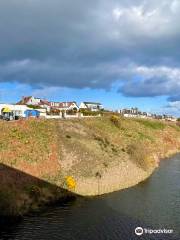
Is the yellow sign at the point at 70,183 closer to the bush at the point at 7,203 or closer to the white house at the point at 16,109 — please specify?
the bush at the point at 7,203

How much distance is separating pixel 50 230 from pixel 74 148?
29.6m

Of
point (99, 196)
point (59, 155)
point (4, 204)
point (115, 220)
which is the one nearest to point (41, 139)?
point (59, 155)

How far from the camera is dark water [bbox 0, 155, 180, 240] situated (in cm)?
4470

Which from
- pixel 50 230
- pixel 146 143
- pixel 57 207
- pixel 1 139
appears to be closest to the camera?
pixel 50 230

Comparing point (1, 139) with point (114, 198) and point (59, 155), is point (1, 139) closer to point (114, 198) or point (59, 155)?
point (59, 155)

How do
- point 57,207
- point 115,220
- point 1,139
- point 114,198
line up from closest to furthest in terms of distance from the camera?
1. point 115,220
2. point 57,207
3. point 114,198
4. point 1,139

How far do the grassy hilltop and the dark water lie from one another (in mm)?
3705

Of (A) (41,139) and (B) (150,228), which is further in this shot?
(A) (41,139)

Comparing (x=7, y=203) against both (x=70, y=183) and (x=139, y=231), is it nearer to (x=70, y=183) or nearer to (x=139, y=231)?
(x=70, y=183)

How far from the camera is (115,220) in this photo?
164 ft

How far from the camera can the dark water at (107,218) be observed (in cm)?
4470

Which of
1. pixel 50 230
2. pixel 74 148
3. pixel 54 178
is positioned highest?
pixel 74 148

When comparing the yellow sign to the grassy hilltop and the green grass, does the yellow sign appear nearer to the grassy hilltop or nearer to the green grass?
the grassy hilltop

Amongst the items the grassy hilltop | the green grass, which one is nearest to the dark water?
the grassy hilltop
